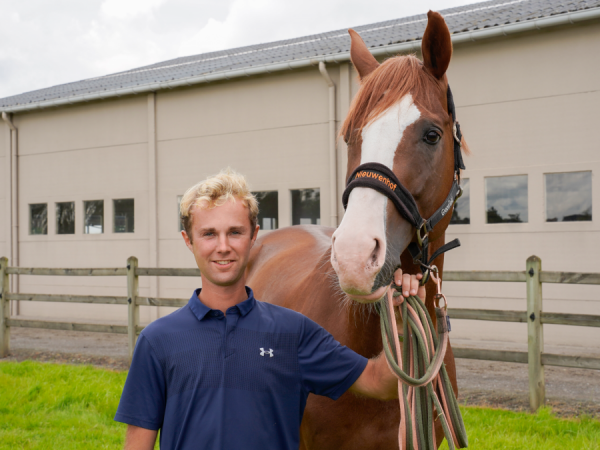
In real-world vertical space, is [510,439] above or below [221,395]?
below

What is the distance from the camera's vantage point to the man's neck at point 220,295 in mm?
1455

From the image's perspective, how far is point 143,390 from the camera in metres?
1.38

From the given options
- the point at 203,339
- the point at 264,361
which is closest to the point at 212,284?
the point at 203,339

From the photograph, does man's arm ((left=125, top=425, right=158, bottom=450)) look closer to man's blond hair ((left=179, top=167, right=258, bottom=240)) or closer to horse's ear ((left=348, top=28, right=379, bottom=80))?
man's blond hair ((left=179, top=167, right=258, bottom=240))

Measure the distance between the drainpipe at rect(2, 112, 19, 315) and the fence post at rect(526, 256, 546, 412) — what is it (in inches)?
412

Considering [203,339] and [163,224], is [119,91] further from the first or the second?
[203,339]

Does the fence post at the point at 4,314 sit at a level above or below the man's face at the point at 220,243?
below

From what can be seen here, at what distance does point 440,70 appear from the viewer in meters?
1.85

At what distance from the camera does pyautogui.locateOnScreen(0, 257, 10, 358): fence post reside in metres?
6.90

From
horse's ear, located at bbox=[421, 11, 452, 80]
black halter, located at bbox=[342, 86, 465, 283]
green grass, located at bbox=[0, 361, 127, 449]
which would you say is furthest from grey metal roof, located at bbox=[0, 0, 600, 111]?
black halter, located at bbox=[342, 86, 465, 283]

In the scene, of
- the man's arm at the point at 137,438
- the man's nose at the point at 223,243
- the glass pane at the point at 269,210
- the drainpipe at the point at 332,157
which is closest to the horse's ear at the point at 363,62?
the man's nose at the point at 223,243

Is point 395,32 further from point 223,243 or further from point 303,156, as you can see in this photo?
point 223,243

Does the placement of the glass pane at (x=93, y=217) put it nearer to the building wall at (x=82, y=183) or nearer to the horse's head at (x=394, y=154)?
the building wall at (x=82, y=183)

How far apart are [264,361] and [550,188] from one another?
22.2 ft
